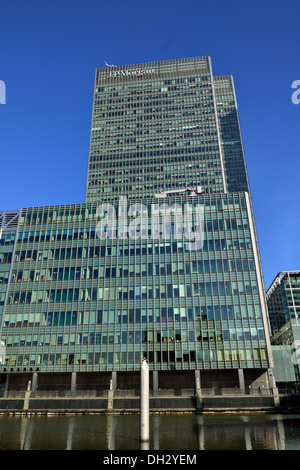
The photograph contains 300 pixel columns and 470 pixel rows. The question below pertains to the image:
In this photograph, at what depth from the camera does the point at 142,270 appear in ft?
276

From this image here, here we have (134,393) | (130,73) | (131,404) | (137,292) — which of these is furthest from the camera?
(130,73)

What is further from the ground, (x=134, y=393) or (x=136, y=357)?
(x=136, y=357)

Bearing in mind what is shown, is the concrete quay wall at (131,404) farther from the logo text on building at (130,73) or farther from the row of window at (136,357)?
the logo text on building at (130,73)

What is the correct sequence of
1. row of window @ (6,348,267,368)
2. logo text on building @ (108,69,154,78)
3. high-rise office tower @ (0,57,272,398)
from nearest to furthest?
row of window @ (6,348,267,368)
high-rise office tower @ (0,57,272,398)
logo text on building @ (108,69,154,78)

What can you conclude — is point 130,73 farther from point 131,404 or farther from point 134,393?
point 131,404

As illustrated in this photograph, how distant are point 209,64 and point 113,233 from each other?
371ft

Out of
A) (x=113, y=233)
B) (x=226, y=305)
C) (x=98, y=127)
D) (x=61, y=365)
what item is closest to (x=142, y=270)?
(x=113, y=233)

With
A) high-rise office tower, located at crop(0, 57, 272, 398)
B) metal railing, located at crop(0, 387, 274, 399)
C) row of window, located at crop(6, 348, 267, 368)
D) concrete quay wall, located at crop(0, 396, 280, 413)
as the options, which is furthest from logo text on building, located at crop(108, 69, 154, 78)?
concrete quay wall, located at crop(0, 396, 280, 413)

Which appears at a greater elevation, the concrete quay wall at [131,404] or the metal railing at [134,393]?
the metal railing at [134,393]

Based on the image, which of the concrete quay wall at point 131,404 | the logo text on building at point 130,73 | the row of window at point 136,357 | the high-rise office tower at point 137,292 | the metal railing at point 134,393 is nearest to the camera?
the concrete quay wall at point 131,404

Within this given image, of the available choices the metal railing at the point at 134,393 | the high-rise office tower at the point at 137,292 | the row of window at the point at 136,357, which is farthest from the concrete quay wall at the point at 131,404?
the row of window at the point at 136,357

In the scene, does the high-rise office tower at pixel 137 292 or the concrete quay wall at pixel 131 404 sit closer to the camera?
the concrete quay wall at pixel 131 404

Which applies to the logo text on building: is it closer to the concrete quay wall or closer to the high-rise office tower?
the high-rise office tower

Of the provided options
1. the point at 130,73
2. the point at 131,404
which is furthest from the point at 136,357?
the point at 130,73
